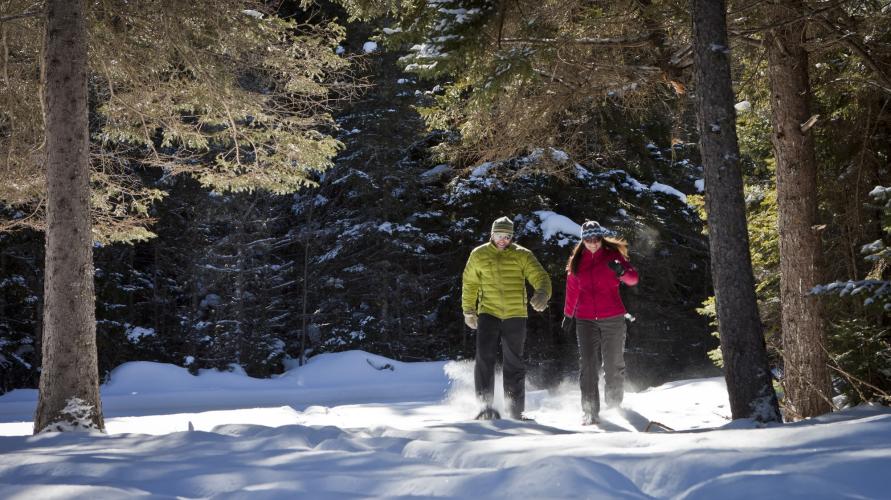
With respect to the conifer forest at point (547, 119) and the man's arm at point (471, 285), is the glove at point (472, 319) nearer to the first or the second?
the man's arm at point (471, 285)

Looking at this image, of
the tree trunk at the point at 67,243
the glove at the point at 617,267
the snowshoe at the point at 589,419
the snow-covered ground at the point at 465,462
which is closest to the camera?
the snow-covered ground at the point at 465,462

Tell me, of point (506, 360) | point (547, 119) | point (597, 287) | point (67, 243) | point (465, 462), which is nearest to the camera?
point (465, 462)

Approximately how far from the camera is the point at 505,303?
7.50 metres

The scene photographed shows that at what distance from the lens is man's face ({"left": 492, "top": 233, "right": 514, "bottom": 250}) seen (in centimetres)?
749

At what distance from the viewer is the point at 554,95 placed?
8.41 metres

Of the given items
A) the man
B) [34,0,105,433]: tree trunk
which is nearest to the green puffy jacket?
the man

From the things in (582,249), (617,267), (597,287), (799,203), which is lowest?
(597,287)

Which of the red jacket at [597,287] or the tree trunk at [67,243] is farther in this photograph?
the red jacket at [597,287]

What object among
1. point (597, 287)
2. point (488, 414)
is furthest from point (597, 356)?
point (488, 414)

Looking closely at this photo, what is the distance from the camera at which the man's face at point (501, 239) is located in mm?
7488

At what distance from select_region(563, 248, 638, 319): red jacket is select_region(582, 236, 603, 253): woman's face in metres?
0.06

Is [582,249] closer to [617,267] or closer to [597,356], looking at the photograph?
[617,267]

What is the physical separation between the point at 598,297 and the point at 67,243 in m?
5.38

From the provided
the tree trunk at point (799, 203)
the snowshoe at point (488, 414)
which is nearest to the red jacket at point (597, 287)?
the snowshoe at point (488, 414)
